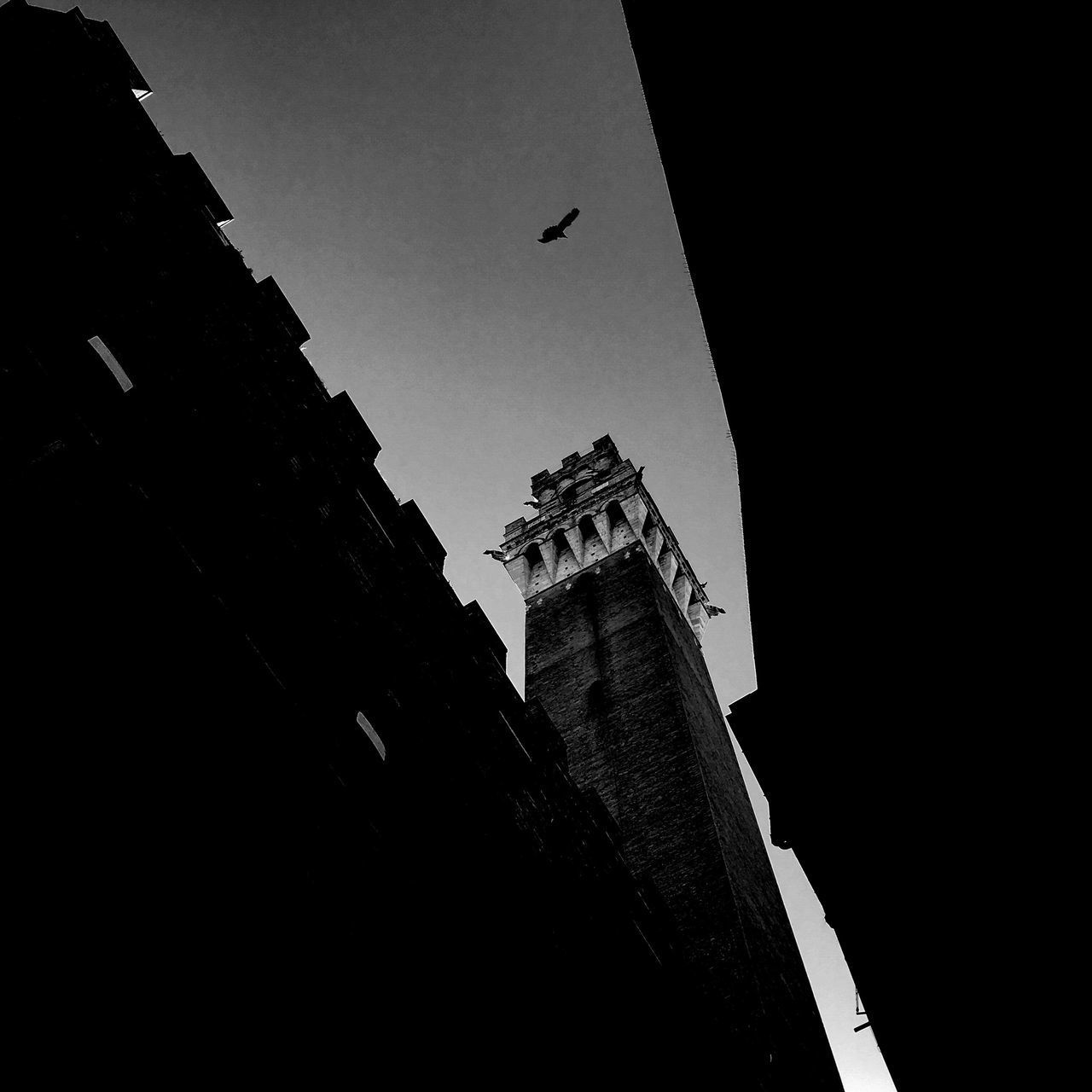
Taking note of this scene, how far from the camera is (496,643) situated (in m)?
7.34

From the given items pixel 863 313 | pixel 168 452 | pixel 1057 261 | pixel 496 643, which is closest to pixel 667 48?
pixel 863 313

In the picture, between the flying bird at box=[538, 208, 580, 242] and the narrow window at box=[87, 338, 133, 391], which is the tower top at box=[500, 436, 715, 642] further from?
the narrow window at box=[87, 338, 133, 391]

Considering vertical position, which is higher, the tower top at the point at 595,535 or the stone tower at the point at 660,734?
the tower top at the point at 595,535

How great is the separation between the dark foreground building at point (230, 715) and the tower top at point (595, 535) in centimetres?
1531

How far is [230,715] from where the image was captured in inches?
134

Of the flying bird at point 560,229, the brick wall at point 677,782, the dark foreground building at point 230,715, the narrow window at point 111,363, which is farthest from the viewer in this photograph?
the brick wall at point 677,782

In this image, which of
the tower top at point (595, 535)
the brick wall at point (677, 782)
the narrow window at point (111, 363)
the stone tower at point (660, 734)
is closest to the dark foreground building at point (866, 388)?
the narrow window at point (111, 363)

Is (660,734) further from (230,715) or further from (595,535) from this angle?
(230,715)

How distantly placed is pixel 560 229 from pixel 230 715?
268 inches

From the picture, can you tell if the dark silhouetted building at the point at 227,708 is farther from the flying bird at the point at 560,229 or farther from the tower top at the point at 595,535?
the tower top at the point at 595,535

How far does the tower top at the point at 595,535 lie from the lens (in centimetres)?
2288

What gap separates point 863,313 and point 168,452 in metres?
3.68

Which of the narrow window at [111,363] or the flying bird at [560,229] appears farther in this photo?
the flying bird at [560,229]

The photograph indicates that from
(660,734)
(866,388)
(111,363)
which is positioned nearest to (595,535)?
(660,734)
